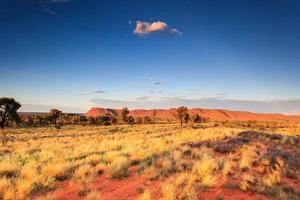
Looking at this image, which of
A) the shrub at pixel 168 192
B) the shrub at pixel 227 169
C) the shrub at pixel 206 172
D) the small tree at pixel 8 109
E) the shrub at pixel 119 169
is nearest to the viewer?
the shrub at pixel 168 192

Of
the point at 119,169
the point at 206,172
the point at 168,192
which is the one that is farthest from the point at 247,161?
the point at 168,192

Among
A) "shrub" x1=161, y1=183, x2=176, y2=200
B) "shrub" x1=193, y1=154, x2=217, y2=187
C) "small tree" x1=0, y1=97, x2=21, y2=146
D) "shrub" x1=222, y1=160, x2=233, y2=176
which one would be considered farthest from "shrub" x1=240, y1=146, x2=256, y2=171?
"small tree" x1=0, y1=97, x2=21, y2=146

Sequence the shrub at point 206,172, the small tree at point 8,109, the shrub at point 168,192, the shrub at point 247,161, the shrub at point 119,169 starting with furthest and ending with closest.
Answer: the small tree at point 8,109 < the shrub at point 247,161 < the shrub at point 119,169 < the shrub at point 206,172 < the shrub at point 168,192

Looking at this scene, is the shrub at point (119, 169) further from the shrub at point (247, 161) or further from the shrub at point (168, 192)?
the shrub at point (247, 161)

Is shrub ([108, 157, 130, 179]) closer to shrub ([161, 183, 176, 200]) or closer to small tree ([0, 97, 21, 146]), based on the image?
shrub ([161, 183, 176, 200])

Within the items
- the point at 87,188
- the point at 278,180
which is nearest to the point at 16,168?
the point at 87,188

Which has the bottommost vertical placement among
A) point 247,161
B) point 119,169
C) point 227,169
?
point 119,169

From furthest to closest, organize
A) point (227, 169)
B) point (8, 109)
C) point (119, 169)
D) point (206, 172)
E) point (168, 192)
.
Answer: point (8, 109)
point (119, 169)
point (227, 169)
point (206, 172)
point (168, 192)

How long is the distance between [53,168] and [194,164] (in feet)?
18.9

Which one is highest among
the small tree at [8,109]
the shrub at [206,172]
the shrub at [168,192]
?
the small tree at [8,109]

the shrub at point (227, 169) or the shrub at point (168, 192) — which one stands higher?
the shrub at point (227, 169)

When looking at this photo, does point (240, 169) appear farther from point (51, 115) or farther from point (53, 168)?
point (51, 115)

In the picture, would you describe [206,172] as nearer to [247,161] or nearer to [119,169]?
[247,161]

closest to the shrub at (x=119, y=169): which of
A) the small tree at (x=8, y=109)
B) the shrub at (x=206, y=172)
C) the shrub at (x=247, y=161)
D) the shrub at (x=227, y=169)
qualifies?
the shrub at (x=206, y=172)
